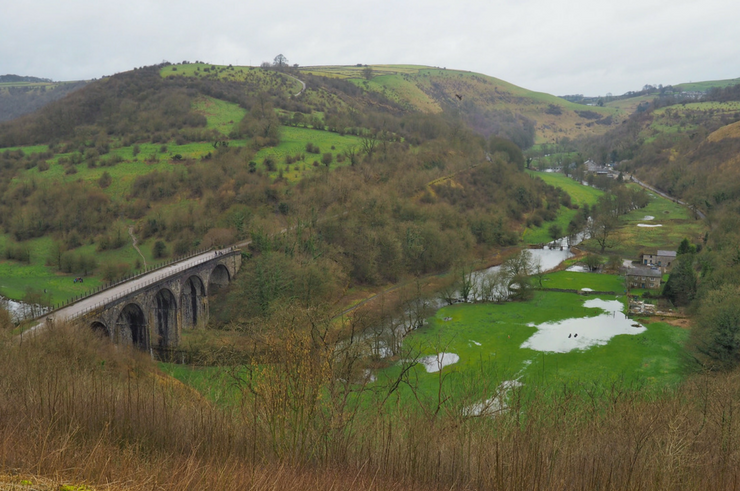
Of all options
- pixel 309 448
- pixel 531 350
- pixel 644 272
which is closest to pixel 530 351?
pixel 531 350

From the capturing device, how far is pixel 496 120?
199 metres

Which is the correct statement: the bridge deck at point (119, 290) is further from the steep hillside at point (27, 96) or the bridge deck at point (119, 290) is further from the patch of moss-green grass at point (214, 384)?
the steep hillside at point (27, 96)

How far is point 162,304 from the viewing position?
4512 centimetres

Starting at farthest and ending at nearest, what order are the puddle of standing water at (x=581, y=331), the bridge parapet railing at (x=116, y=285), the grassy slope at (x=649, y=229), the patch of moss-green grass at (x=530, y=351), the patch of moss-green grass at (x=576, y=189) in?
the patch of moss-green grass at (x=576, y=189) < the grassy slope at (x=649, y=229) < the puddle of standing water at (x=581, y=331) < the bridge parapet railing at (x=116, y=285) < the patch of moss-green grass at (x=530, y=351)

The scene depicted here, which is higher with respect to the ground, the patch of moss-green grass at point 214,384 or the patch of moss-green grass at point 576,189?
the patch of moss-green grass at point 576,189

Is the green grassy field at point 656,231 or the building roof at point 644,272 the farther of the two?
the green grassy field at point 656,231

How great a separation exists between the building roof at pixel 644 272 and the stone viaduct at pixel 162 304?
4879 centimetres

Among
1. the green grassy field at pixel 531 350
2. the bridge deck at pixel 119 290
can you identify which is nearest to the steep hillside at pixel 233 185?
the bridge deck at pixel 119 290

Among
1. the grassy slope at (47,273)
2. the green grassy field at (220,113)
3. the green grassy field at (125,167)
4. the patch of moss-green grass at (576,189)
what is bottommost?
the grassy slope at (47,273)

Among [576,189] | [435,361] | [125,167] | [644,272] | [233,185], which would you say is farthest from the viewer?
[576,189]

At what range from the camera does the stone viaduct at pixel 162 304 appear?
36.7 m

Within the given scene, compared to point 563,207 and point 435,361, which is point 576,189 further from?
point 435,361

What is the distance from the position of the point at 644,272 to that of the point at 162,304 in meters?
55.9

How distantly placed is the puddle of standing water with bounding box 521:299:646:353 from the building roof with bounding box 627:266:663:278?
10271 millimetres
